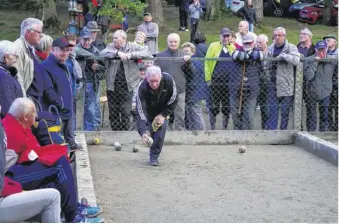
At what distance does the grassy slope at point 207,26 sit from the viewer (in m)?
26.2

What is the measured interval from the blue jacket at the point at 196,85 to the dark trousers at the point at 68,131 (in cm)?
Result: 306

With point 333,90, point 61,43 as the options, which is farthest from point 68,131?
point 333,90

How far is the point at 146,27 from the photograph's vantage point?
19.2m

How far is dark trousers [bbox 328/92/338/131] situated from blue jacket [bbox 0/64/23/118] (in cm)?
698

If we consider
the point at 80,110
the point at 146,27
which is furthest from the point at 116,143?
the point at 146,27

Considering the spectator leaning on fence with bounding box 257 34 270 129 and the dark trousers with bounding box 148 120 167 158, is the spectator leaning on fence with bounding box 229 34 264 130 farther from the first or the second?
the dark trousers with bounding box 148 120 167 158

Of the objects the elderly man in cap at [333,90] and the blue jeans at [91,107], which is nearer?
the blue jeans at [91,107]

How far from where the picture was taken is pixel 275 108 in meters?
14.1

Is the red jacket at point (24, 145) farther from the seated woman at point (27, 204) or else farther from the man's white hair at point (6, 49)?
the man's white hair at point (6, 49)

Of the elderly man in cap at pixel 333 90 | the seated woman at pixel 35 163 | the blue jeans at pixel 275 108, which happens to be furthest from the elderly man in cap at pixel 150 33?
the seated woman at pixel 35 163

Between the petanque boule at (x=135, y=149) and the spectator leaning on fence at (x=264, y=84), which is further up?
the spectator leaning on fence at (x=264, y=84)

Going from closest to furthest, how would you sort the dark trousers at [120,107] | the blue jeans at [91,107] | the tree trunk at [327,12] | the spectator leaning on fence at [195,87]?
the blue jeans at [91,107]
the dark trousers at [120,107]
the spectator leaning on fence at [195,87]
the tree trunk at [327,12]

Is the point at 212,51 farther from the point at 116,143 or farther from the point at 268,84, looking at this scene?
the point at 116,143

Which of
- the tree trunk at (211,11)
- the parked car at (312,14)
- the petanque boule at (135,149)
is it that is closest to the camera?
the petanque boule at (135,149)
